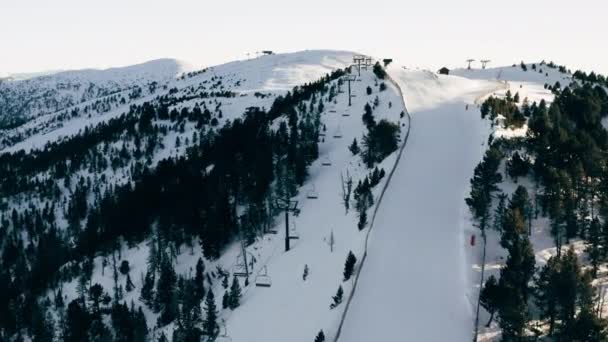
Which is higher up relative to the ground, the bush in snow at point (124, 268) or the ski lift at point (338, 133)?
the ski lift at point (338, 133)

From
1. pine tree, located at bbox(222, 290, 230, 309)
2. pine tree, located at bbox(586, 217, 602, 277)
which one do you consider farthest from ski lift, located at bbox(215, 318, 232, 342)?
pine tree, located at bbox(586, 217, 602, 277)

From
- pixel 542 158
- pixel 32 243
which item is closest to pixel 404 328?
pixel 542 158

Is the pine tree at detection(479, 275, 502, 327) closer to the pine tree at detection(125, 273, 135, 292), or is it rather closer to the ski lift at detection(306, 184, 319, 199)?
the ski lift at detection(306, 184, 319, 199)

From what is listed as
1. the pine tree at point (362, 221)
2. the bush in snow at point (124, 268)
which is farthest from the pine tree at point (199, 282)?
the pine tree at point (362, 221)

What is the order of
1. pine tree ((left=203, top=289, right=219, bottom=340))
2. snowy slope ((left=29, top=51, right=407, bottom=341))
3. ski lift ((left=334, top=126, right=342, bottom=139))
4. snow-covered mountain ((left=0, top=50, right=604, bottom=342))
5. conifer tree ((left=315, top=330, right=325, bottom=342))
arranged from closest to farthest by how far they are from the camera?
conifer tree ((left=315, top=330, right=325, bottom=342)) → snow-covered mountain ((left=0, top=50, right=604, bottom=342)) → snowy slope ((left=29, top=51, right=407, bottom=341)) → pine tree ((left=203, top=289, right=219, bottom=340)) → ski lift ((left=334, top=126, right=342, bottom=139))

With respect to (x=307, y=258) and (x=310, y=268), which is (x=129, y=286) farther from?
(x=310, y=268)

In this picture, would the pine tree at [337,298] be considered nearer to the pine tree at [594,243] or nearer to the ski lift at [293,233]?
the pine tree at [594,243]

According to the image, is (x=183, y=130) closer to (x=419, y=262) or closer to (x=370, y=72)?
(x=370, y=72)
